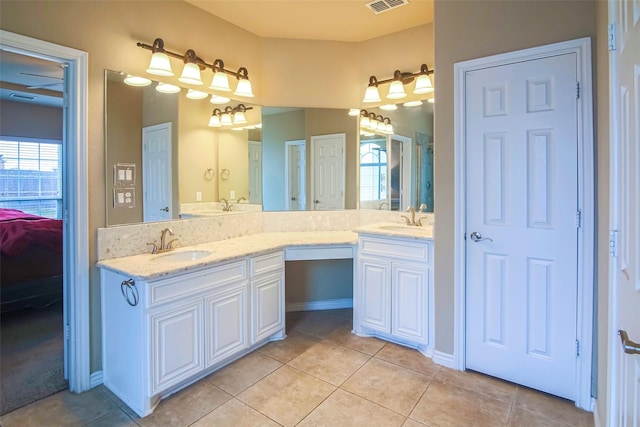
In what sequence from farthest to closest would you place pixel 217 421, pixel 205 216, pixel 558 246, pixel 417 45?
1. pixel 417 45
2. pixel 205 216
3. pixel 558 246
4. pixel 217 421

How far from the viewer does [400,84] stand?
3170mm

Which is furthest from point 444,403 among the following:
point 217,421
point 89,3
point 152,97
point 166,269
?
point 89,3

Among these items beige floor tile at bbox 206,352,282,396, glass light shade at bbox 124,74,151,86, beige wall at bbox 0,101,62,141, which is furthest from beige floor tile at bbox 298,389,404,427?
beige wall at bbox 0,101,62,141

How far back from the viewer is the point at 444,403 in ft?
6.75

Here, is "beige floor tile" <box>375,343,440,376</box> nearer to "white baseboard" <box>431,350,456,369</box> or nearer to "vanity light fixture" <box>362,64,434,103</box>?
"white baseboard" <box>431,350,456,369</box>

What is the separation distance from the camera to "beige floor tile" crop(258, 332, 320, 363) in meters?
2.66

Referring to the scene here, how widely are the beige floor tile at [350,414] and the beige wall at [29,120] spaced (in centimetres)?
622

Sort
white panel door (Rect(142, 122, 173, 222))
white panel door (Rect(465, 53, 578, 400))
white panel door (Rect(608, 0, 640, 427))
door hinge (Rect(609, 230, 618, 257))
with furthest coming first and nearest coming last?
white panel door (Rect(142, 122, 173, 222)), white panel door (Rect(465, 53, 578, 400)), door hinge (Rect(609, 230, 618, 257)), white panel door (Rect(608, 0, 640, 427))

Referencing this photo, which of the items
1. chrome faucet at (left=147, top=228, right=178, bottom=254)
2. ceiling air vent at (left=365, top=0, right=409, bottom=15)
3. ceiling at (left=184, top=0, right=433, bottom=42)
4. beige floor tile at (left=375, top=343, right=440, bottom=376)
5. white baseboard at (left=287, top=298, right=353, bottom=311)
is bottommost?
beige floor tile at (left=375, top=343, right=440, bottom=376)

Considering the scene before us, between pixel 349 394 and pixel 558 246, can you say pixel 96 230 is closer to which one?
pixel 349 394

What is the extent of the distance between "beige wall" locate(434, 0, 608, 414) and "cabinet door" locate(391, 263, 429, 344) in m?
0.12

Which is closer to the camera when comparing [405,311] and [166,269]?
[166,269]

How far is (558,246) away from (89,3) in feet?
10.2

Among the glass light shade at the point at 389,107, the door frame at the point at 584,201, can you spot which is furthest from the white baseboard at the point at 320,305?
the door frame at the point at 584,201
